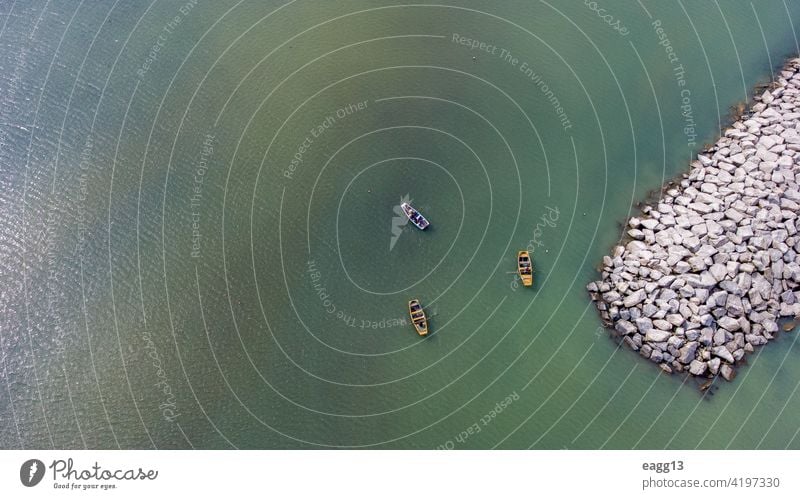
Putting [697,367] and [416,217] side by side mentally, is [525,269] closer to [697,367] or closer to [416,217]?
[416,217]

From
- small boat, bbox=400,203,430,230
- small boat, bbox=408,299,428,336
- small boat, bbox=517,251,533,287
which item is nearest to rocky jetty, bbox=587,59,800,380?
small boat, bbox=517,251,533,287

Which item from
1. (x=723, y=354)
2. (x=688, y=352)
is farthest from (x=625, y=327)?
(x=723, y=354)

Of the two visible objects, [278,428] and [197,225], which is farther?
[197,225]

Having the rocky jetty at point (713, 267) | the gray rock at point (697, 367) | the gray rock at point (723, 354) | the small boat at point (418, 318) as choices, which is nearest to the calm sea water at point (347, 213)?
the small boat at point (418, 318)

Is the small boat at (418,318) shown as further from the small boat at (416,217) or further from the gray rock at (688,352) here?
the gray rock at (688,352)

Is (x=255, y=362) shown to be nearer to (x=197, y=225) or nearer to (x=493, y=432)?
(x=197, y=225)
